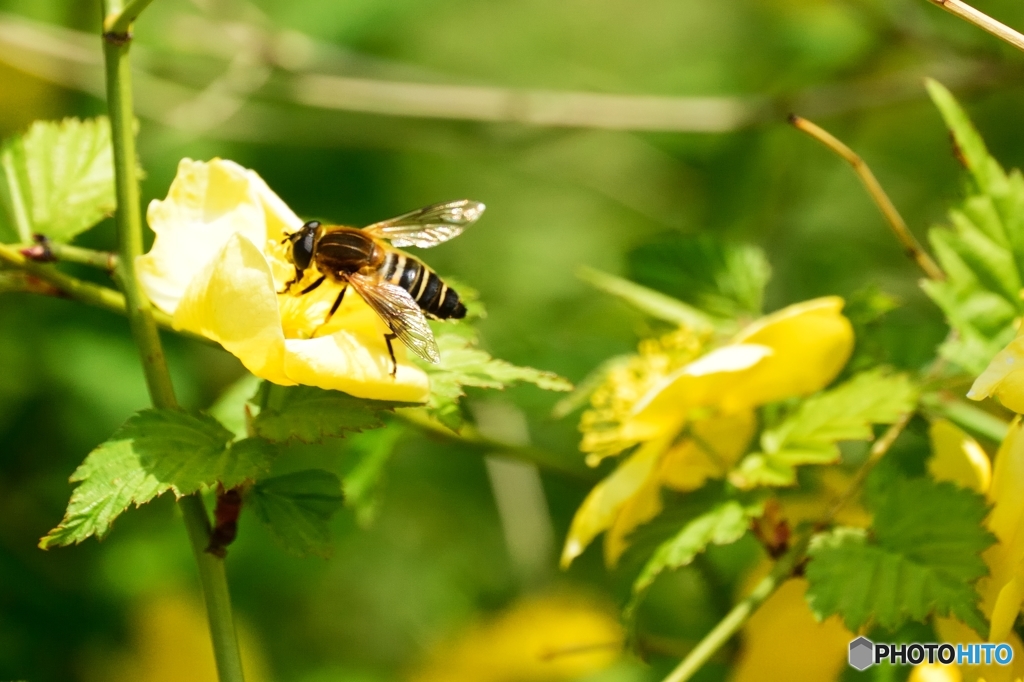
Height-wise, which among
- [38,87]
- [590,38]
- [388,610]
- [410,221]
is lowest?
[388,610]

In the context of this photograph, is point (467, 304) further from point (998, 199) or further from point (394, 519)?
point (394, 519)

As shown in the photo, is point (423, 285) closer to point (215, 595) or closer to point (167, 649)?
point (215, 595)

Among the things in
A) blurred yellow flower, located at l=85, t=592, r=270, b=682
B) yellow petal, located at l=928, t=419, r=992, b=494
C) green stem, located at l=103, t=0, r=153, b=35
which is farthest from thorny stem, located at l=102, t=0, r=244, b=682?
blurred yellow flower, located at l=85, t=592, r=270, b=682

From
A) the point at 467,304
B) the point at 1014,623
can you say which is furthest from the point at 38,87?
the point at 1014,623

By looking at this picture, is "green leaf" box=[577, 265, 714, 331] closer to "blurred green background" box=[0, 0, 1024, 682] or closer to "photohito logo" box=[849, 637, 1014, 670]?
"blurred green background" box=[0, 0, 1024, 682]

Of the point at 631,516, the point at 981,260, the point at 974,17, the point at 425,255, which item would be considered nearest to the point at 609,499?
the point at 631,516

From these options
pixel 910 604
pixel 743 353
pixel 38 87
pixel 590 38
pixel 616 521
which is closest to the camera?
pixel 910 604
